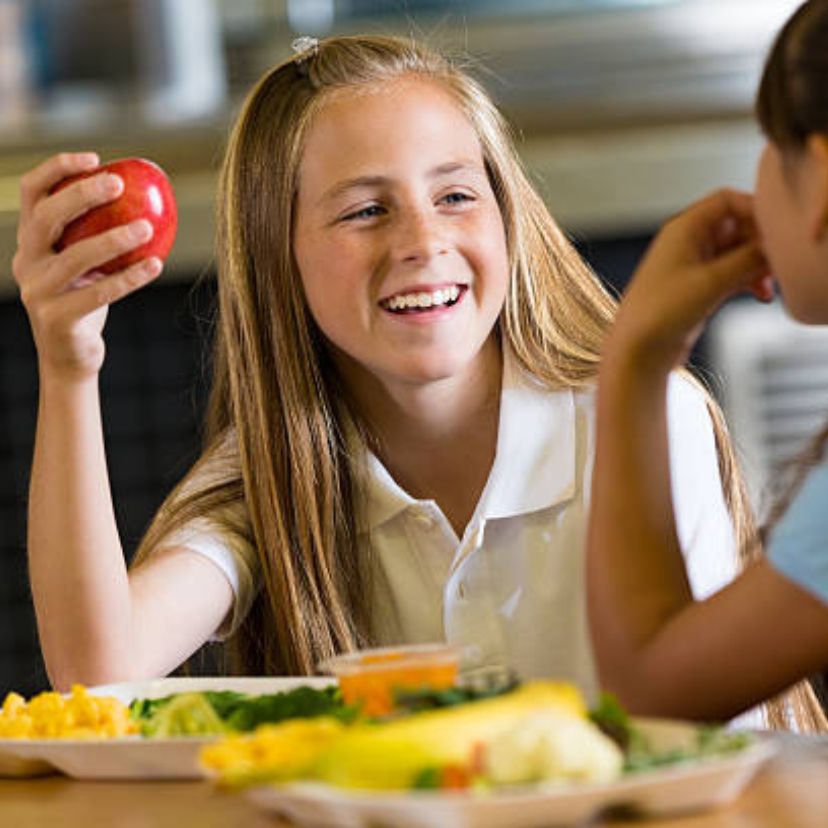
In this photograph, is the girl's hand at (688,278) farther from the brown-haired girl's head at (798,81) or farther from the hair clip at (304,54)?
the hair clip at (304,54)

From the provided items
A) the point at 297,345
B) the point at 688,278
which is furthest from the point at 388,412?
the point at 688,278

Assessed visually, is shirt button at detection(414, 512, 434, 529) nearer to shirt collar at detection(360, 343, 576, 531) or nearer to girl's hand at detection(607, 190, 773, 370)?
shirt collar at detection(360, 343, 576, 531)

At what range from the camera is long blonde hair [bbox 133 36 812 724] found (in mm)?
1918

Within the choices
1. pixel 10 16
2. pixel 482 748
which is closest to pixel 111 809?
pixel 482 748

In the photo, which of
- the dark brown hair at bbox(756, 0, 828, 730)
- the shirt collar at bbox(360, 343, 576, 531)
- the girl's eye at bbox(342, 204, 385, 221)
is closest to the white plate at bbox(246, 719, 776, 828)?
the dark brown hair at bbox(756, 0, 828, 730)

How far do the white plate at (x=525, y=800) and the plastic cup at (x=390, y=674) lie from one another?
19cm

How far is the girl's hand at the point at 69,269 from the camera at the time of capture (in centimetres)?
157

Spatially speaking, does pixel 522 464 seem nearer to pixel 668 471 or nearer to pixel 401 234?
pixel 401 234

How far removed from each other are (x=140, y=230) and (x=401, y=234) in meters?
0.40

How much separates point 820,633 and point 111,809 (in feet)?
1.56

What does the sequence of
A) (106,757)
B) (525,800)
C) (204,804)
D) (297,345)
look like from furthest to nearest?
(297,345) < (106,757) < (204,804) < (525,800)

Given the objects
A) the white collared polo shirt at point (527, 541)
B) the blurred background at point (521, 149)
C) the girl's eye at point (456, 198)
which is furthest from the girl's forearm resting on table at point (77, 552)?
the blurred background at point (521, 149)

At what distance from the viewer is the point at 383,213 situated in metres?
1.94

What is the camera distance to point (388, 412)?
2037 mm
